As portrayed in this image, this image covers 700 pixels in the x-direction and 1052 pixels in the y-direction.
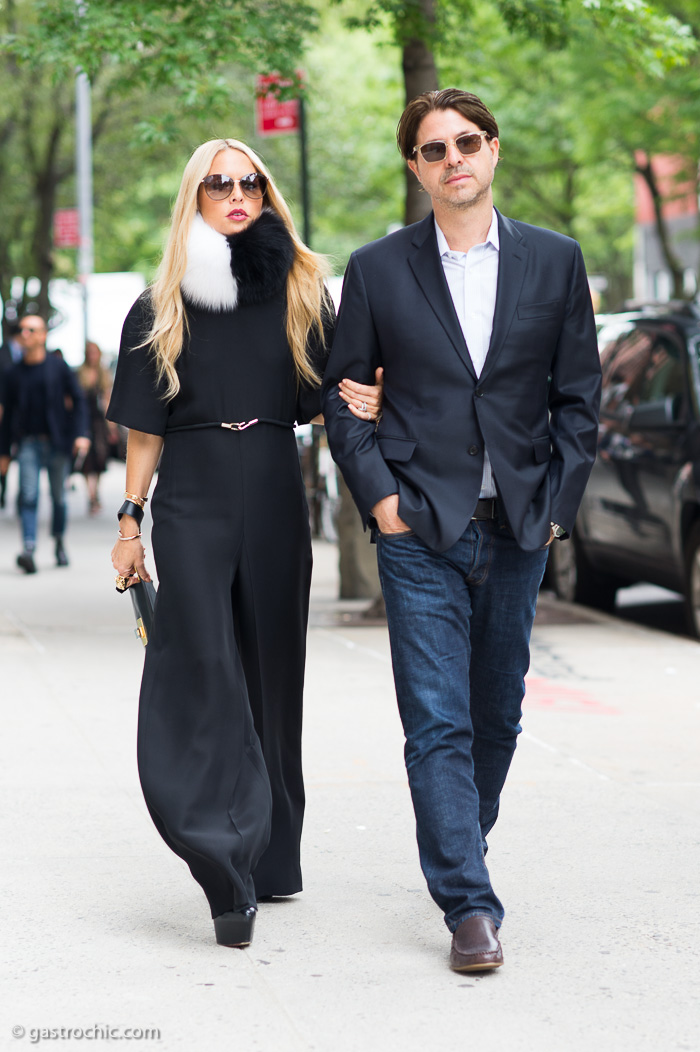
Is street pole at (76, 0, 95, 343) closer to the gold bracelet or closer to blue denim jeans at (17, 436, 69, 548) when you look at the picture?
blue denim jeans at (17, 436, 69, 548)

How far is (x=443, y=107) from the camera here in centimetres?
400

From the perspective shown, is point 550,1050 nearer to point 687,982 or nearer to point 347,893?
point 687,982

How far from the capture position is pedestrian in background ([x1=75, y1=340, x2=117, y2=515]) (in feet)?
57.2

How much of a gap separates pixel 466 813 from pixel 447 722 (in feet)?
0.72

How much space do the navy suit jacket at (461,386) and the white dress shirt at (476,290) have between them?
0.14 feet

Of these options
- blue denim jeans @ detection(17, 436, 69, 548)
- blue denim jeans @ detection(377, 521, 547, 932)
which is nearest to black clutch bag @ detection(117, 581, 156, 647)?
blue denim jeans @ detection(377, 521, 547, 932)

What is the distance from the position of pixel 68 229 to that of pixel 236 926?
23.5m

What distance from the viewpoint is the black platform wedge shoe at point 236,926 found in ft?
13.4

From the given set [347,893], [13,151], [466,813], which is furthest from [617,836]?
[13,151]

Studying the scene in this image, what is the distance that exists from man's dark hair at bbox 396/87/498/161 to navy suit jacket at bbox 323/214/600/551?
23 centimetres

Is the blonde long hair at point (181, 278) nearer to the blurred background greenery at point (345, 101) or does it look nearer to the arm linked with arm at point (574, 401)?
the blurred background greenery at point (345, 101)

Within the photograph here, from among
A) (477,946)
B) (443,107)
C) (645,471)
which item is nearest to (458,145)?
(443,107)

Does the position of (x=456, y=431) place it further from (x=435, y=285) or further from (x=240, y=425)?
(x=240, y=425)

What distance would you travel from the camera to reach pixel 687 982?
3.86 meters
